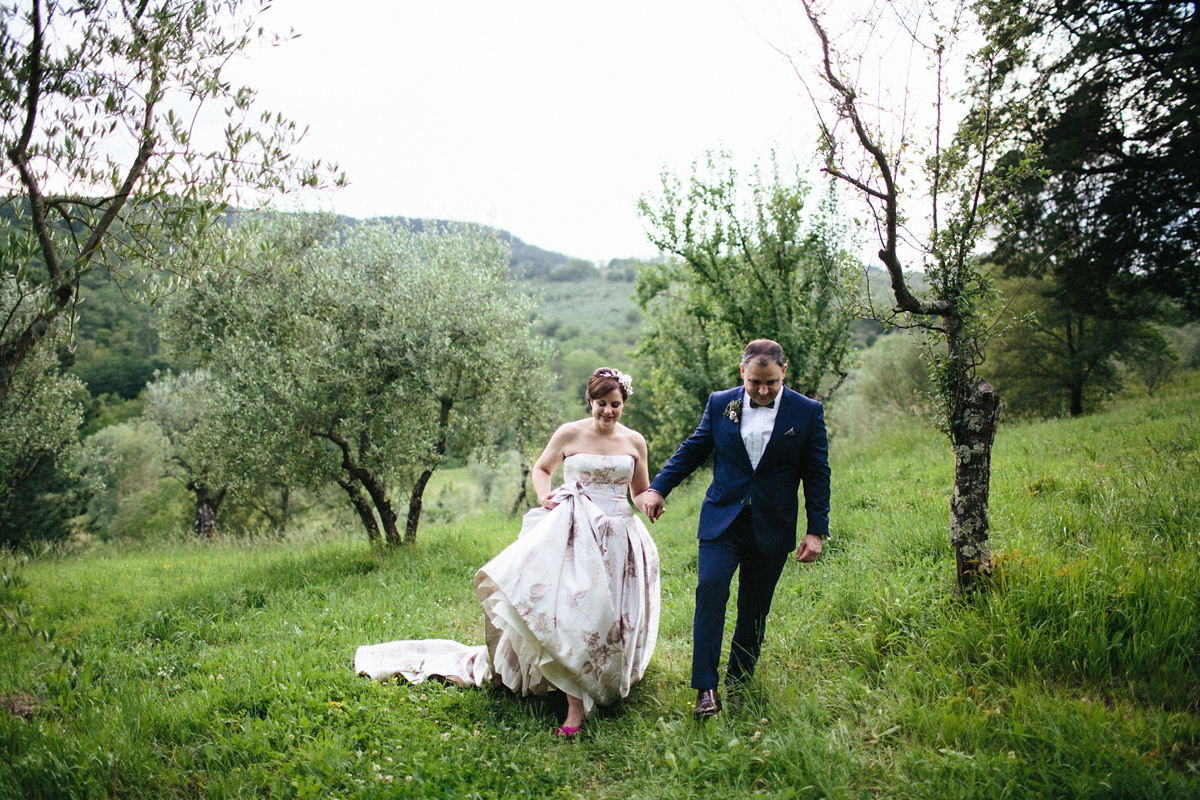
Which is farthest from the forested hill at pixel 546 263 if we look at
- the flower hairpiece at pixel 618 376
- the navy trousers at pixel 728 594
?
the navy trousers at pixel 728 594

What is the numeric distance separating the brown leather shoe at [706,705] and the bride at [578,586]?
24.0 inches

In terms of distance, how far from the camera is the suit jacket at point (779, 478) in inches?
172

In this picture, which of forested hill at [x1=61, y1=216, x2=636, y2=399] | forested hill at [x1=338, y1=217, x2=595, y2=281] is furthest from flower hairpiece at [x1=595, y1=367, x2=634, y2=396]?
forested hill at [x1=338, y1=217, x2=595, y2=281]

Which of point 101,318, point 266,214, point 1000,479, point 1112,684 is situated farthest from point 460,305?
point 101,318

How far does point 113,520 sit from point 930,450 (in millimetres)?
33680

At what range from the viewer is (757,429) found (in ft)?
14.6

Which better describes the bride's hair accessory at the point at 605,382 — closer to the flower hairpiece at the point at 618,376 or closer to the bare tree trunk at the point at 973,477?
the flower hairpiece at the point at 618,376

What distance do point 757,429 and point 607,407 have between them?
1.22m

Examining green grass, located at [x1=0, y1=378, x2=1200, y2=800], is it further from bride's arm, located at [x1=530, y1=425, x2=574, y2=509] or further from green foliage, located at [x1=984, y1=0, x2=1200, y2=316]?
green foliage, located at [x1=984, y1=0, x2=1200, y2=316]

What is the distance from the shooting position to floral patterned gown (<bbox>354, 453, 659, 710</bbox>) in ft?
15.0

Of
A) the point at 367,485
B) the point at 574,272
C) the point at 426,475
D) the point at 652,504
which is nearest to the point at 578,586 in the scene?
the point at 652,504

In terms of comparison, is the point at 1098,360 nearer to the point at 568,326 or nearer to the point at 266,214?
the point at 266,214

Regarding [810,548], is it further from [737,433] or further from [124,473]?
[124,473]

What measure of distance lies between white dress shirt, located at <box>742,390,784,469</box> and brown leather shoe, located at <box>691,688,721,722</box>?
5.19ft
